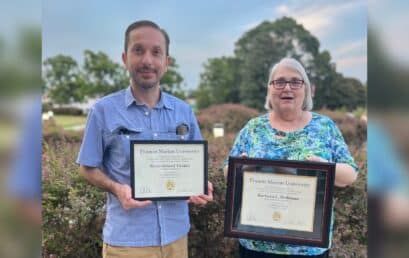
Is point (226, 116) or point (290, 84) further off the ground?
point (290, 84)

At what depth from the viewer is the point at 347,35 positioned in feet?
12.2

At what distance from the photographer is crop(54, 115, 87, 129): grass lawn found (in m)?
4.09

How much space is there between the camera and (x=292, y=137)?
2.07 meters

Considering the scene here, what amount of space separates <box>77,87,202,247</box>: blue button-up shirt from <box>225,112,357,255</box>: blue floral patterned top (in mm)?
390

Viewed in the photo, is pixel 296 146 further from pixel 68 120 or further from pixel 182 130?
pixel 68 120

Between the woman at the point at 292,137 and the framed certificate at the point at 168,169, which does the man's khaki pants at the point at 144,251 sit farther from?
the woman at the point at 292,137

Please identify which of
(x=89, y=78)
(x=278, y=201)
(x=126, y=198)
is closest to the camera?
(x=126, y=198)

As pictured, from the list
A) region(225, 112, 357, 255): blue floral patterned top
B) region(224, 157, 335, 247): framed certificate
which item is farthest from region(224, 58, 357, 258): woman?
region(224, 157, 335, 247): framed certificate

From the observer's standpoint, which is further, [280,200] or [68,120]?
[68,120]

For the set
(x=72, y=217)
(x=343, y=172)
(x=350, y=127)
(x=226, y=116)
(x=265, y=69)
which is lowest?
(x=72, y=217)

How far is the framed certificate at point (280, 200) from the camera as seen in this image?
1.93 m

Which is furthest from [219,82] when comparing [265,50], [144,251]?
[144,251]

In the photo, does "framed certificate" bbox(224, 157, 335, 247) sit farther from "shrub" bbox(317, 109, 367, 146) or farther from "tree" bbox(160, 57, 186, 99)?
"tree" bbox(160, 57, 186, 99)

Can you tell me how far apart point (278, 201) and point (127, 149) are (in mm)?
804
